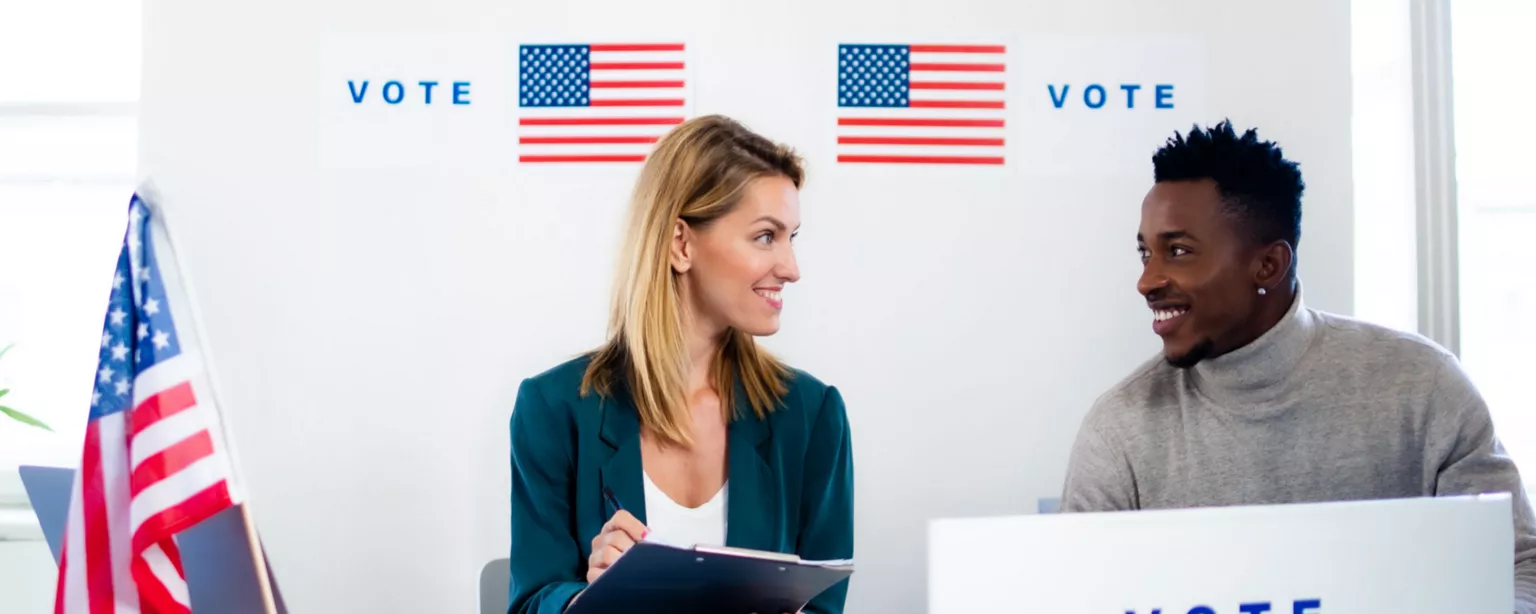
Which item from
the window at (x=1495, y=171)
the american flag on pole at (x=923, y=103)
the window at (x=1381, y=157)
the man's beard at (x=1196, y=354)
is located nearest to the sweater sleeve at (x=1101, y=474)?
the man's beard at (x=1196, y=354)

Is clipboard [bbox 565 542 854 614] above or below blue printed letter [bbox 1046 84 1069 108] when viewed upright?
below

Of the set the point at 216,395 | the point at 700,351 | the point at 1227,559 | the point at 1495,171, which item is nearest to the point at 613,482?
the point at 700,351

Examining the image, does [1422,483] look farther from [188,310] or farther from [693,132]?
[188,310]

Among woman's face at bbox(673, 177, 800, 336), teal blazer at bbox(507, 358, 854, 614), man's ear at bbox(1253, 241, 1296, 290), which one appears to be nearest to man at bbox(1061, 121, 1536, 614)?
man's ear at bbox(1253, 241, 1296, 290)

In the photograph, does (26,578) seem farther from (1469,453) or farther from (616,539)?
(1469,453)

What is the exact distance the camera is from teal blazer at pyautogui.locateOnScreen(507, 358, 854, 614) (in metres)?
1.95

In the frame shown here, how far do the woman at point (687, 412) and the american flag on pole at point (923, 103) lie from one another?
0.70 metres

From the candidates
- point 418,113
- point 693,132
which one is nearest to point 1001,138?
point 693,132

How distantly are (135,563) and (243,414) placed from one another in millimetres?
1124

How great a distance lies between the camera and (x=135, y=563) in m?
1.75

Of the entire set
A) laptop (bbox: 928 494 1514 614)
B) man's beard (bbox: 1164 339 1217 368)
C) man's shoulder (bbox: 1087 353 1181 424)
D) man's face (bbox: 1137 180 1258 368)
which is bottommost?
laptop (bbox: 928 494 1514 614)

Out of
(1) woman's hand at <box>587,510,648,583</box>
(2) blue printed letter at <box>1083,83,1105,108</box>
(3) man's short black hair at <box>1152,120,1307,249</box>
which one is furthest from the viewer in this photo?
(2) blue printed letter at <box>1083,83,1105,108</box>

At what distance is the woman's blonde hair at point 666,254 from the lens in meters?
2.00

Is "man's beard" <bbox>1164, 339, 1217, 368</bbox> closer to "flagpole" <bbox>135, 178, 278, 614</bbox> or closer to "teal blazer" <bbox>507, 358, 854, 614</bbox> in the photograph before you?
"teal blazer" <bbox>507, 358, 854, 614</bbox>
